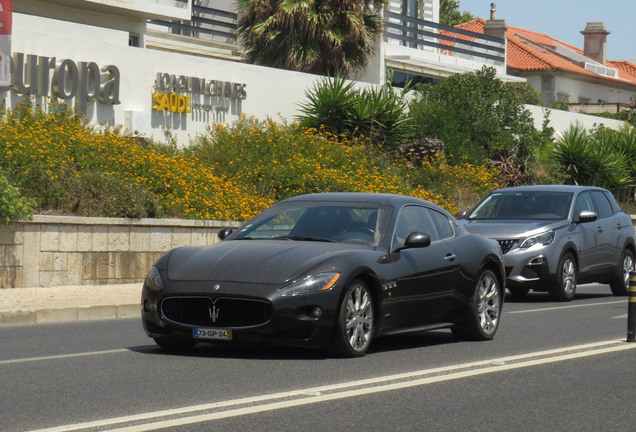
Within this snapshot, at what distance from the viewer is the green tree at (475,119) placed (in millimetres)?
30000

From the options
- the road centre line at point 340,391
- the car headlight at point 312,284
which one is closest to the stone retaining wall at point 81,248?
the car headlight at point 312,284

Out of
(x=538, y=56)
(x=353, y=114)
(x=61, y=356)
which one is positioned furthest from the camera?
(x=538, y=56)

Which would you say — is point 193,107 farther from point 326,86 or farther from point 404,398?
point 404,398

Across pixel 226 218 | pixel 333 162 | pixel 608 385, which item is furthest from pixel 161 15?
pixel 608 385

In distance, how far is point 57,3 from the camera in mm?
30062

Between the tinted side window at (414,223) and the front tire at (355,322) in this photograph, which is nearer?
the front tire at (355,322)

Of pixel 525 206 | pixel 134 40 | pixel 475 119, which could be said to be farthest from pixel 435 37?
pixel 525 206

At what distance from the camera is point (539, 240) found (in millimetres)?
17391

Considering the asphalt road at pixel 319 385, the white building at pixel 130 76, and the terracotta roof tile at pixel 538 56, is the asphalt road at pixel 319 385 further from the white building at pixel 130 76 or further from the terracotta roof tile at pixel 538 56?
the terracotta roof tile at pixel 538 56

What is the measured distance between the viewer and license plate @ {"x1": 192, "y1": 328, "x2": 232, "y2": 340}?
9.51 metres

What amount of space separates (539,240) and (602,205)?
103 inches

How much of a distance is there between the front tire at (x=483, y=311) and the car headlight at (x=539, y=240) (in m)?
5.27

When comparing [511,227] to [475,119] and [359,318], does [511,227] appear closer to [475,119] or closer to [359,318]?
[359,318]

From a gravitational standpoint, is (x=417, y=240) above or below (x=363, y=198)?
below
